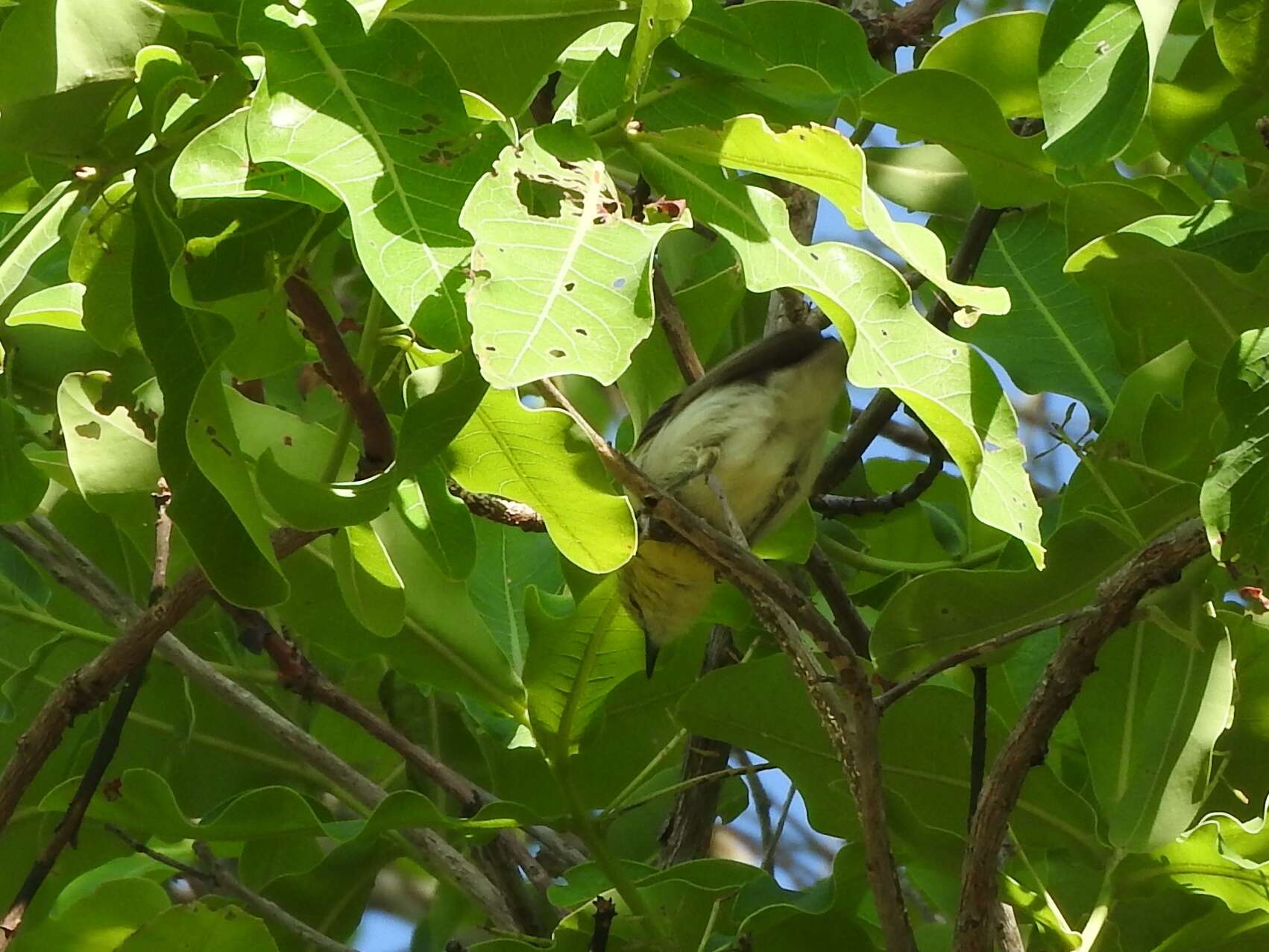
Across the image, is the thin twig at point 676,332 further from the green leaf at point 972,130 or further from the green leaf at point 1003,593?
the green leaf at point 1003,593

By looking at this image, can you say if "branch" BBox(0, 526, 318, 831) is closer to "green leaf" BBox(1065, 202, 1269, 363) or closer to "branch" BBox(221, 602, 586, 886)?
"branch" BBox(221, 602, 586, 886)

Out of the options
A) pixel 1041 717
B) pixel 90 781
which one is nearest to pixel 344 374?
pixel 90 781

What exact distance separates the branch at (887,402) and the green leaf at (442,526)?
3.04 ft

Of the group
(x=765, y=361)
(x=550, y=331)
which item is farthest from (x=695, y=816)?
(x=550, y=331)

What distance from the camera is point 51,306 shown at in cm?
192

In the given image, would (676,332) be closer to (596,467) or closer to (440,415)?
(596,467)

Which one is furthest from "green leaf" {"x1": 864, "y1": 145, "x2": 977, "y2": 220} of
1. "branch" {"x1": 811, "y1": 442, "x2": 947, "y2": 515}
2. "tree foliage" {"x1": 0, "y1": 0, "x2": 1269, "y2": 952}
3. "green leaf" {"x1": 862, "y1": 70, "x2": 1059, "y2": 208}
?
"branch" {"x1": 811, "y1": 442, "x2": 947, "y2": 515}

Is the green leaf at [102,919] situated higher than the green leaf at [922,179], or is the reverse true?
the green leaf at [922,179]

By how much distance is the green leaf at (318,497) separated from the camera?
1.42m

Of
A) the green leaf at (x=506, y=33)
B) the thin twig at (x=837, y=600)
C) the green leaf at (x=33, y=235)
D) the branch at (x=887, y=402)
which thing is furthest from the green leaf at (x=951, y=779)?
the green leaf at (x=33, y=235)

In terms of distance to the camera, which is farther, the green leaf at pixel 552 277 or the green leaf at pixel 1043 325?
the green leaf at pixel 1043 325

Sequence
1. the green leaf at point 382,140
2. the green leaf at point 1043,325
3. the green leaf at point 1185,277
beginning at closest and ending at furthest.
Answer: the green leaf at point 382,140
the green leaf at point 1185,277
the green leaf at point 1043,325

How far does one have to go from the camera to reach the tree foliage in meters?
1.40

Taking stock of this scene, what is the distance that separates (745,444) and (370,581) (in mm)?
1022
